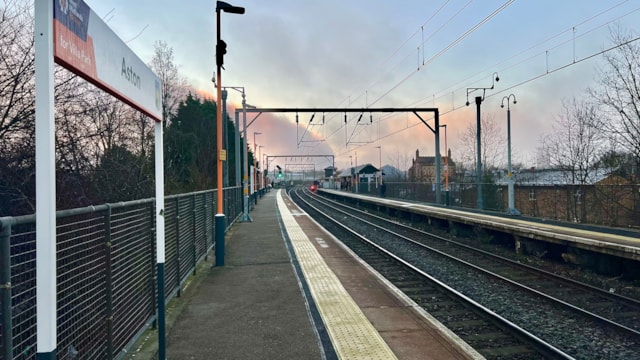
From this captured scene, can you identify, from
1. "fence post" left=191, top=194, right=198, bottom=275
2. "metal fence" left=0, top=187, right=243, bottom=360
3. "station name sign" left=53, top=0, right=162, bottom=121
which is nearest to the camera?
"station name sign" left=53, top=0, right=162, bottom=121

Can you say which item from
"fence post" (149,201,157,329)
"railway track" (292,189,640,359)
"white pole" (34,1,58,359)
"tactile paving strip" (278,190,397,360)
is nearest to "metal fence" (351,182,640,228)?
"railway track" (292,189,640,359)

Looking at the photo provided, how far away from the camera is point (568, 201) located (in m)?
19.5

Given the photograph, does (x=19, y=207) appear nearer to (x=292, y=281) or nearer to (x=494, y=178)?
(x=292, y=281)

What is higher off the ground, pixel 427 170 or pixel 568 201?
pixel 427 170

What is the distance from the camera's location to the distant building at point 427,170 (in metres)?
54.1

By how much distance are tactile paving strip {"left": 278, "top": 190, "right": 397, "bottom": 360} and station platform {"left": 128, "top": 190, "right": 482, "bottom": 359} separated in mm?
12

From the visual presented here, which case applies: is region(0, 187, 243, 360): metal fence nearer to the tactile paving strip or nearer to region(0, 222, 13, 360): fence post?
region(0, 222, 13, 360): fence post

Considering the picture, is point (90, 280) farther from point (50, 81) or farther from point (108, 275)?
point (50, 81)

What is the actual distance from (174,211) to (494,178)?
3443 cm

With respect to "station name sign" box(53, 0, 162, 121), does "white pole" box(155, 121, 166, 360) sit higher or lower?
lower

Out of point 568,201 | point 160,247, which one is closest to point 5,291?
point 160,247

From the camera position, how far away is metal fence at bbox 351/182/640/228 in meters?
16.6

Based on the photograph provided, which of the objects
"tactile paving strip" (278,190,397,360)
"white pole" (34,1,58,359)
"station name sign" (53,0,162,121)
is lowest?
"tactile paving strip" (278,190,397,360)

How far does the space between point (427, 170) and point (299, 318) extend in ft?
273
